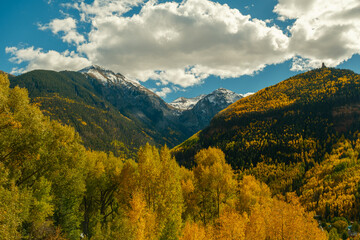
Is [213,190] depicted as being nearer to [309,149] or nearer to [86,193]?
[86,193]

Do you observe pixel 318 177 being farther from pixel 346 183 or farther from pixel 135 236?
pixel 135 236

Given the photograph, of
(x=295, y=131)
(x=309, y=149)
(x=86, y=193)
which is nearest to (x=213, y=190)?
(x=86, y=193)

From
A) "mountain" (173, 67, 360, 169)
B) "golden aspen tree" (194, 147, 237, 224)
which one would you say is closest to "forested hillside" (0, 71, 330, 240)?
"golden aspen tree" (194, 147, 237, 224)

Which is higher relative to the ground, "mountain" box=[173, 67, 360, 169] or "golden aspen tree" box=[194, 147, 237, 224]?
"mountain" box=[173, 67, 360, 169]

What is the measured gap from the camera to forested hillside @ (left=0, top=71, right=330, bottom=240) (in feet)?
64.3

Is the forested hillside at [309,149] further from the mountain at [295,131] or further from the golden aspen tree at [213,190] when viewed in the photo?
the golden aspen tree at [213,190]

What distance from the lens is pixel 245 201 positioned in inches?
2044

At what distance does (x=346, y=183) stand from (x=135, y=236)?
116 meters

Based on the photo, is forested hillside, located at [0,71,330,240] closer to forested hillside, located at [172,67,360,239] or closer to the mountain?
forested hillside, located at [172,67,360,239]

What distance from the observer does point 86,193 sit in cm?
3919

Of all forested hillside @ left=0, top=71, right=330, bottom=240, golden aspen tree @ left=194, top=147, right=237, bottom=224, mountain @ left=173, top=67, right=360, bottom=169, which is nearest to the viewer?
forested hillside @ left=0, top=71, right=330, bottom=240

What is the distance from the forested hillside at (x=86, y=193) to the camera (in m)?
19.6

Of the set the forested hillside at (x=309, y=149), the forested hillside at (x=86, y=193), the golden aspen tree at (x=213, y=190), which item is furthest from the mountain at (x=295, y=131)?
the forested hillside at (x=86, y=193)

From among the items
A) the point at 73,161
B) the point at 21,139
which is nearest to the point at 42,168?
the point at 73,161
